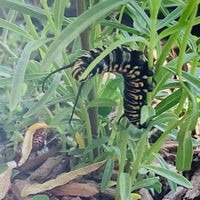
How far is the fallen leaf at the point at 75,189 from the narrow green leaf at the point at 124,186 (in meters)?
0.16

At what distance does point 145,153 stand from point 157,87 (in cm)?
14

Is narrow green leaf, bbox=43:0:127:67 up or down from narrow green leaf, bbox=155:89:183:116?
up

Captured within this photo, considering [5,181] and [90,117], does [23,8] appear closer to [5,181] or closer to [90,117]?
[90,117]

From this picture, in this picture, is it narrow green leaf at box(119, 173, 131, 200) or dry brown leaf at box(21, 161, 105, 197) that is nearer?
narrow green leaf at box(119, 173, 131, 200)

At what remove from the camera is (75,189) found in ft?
2.91

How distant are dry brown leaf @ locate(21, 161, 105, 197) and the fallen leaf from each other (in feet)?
0.10

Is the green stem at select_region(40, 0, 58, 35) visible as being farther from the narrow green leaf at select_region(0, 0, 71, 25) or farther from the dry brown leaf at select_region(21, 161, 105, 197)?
the dry brown leaf at select_region(21, 161, 105, 197)

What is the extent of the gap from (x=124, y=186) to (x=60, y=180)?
20cm

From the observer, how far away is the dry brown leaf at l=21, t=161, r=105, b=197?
86 cm

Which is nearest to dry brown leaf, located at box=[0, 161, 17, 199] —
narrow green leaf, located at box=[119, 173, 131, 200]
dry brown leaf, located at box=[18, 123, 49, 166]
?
dry brown leaf, located at box=[18, 123, 49, 166]

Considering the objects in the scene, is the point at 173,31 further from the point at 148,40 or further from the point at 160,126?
the point at 160,126

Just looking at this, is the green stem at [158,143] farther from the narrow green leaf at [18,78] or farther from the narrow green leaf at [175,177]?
the narrow green leaf at [18,78]

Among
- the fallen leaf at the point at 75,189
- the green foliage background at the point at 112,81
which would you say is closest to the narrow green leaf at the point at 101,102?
the green foliage background at the point at 112,81

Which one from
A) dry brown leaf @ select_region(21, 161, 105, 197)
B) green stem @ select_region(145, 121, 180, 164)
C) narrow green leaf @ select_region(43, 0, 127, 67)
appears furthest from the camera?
dry brown leaf @ select_region(21, 161, 105, 197)
